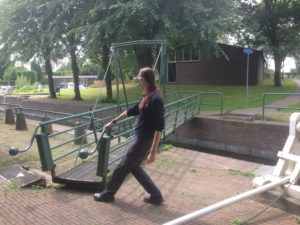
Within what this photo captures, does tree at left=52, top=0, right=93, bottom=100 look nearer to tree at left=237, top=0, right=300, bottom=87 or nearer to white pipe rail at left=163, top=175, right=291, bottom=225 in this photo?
tree at left=237, top=0, right=300, bottom=87

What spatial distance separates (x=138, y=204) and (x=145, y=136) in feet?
3.36

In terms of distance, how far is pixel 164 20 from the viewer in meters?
16.3

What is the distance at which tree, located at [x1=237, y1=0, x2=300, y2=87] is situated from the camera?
86.1 ft

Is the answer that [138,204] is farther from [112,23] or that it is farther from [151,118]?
[112,23]

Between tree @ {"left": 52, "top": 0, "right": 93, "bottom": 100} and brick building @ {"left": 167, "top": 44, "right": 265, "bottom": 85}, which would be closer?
tree @ {"left": 52, "top": 0, "right": 93, "bottom": 100}

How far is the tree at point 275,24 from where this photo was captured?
26.2 m

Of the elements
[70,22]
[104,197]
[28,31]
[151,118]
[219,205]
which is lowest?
[104,197]

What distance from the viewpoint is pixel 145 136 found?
4.99 metres

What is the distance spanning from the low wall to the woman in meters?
7.78

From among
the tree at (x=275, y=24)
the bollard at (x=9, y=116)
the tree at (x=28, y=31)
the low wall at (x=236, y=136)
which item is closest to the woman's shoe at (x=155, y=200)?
the low wall at (x=236, y=136)

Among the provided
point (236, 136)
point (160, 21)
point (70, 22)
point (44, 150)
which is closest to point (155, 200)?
point (44, 150)

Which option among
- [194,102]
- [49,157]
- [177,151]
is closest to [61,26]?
[194,102]

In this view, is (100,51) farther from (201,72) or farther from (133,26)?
(201,72)

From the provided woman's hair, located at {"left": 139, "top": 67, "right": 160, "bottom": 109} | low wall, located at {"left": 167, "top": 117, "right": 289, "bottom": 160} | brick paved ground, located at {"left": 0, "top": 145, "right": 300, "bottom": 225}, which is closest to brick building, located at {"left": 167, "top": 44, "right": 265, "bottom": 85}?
low wall, located at {"left": 167, "top": 117, "right": 289, "bottom": 160}
